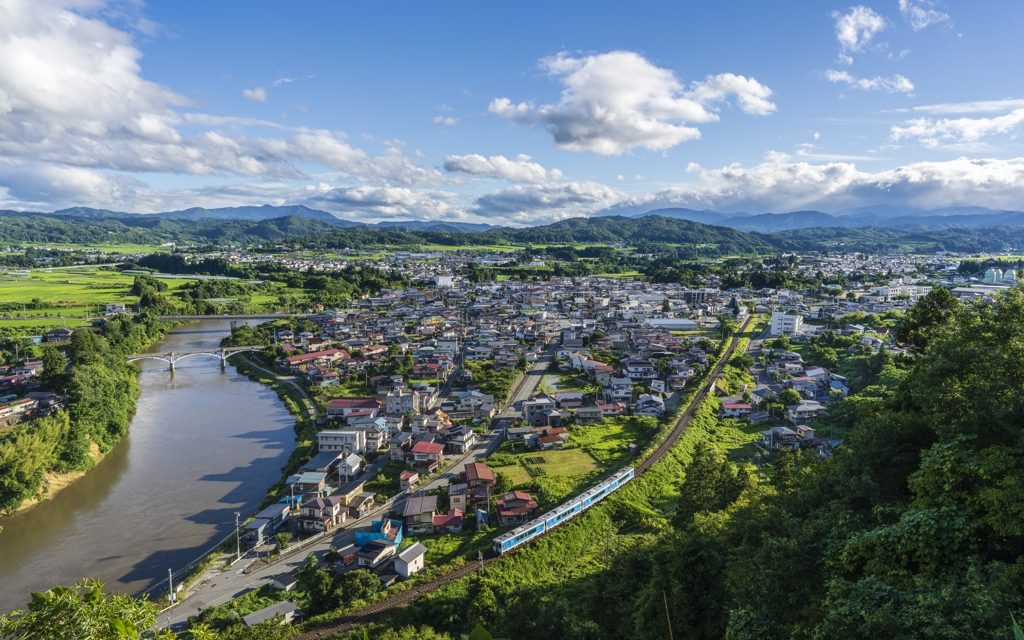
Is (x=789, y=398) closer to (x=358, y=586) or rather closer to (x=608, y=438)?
(x=608, y=438)

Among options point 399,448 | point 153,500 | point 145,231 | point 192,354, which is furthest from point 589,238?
point 145,231

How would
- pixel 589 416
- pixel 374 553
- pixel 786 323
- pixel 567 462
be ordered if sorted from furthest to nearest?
pixel 786 323 → pixel 589 416 → pixel 567 462 → pixel 374 553

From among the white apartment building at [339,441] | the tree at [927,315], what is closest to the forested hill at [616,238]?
the white apartment building at [339,441]

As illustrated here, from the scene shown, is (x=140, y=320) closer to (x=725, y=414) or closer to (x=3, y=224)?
(x=725, y=414)

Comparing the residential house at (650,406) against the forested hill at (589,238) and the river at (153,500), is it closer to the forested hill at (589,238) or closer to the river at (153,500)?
the river at (153,500)

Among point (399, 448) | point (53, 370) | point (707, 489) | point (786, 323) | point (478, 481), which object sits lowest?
point (478, 481)

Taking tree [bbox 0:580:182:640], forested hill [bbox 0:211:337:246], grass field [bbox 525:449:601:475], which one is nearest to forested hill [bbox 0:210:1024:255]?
forested hill [bbox 0:211:337:246]
